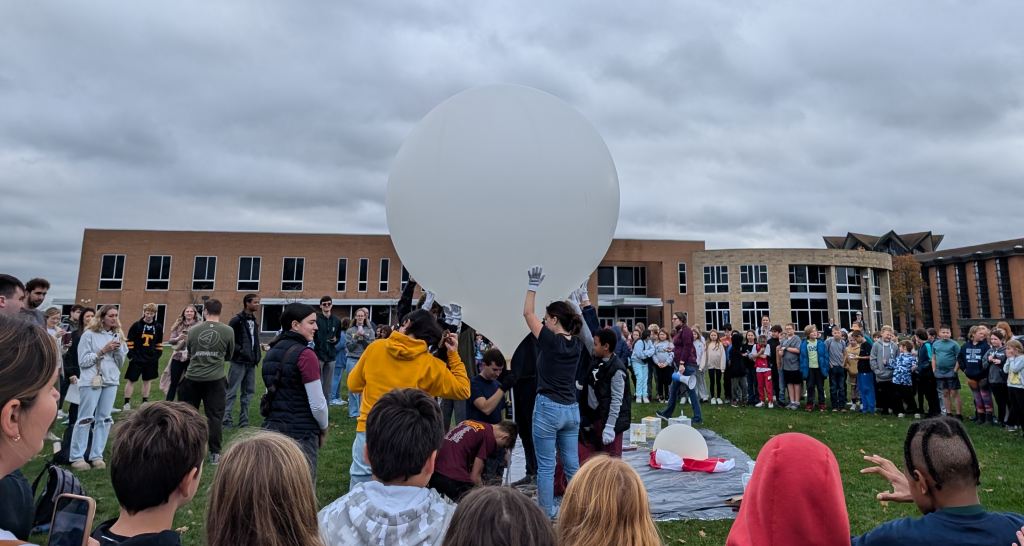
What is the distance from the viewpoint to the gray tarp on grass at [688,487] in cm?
461

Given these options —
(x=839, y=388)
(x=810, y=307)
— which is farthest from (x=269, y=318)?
(x=810, y=307)

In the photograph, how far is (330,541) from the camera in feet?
5.74

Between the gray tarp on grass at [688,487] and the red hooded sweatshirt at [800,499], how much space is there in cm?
312

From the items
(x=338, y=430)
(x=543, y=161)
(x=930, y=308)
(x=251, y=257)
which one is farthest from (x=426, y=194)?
(x=930, y=308)

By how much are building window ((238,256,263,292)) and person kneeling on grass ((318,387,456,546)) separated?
36.2 metres

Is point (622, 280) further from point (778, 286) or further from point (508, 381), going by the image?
point (508, 381)

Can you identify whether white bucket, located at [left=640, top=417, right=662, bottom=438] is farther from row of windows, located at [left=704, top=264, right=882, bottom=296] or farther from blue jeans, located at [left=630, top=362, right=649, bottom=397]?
row of windows, located at [left=704, top=264, right=882, bottom=296]

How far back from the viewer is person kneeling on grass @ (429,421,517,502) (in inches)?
143

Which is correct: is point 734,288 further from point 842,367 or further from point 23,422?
point 23,422

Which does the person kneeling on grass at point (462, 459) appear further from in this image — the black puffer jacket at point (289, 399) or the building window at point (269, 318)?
the building window at point (269, 318)

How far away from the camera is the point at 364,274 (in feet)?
116

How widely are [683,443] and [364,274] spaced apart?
31795mm

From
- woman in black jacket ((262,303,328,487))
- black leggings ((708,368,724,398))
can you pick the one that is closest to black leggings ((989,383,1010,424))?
black leggings ((708,368,724,398))

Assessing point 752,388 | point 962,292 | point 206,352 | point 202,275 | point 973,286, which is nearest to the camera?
point 206,352
